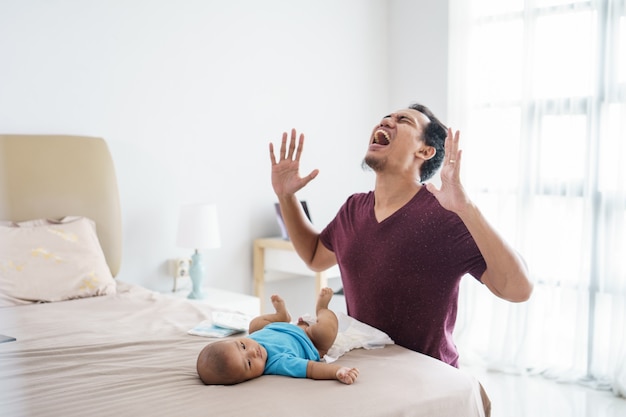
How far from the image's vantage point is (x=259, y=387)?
137 cm

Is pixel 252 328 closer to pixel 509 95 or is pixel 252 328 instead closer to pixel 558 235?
pixel 558 235

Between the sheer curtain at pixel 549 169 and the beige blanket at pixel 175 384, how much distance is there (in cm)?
195

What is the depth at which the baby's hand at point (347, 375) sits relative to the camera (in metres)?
1.40

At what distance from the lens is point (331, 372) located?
1.42 m

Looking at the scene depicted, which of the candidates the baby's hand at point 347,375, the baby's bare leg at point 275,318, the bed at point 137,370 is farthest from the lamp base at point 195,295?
the baby's hand at point 347,375

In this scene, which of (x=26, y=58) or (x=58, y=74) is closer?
(x=26, y=58)

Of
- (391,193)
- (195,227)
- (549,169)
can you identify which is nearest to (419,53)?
(549,169)

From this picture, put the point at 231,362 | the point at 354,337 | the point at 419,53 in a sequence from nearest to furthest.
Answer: the point at 231,362, the point at 354,337, the point at 419,53

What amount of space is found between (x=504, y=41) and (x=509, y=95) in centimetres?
29

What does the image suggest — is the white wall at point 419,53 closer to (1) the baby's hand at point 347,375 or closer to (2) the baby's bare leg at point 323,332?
(2) the baby's bare leg at point 323,332

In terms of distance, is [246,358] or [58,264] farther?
[58,264]

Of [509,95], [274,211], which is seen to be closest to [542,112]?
[509,95]

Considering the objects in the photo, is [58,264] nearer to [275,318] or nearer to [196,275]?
[196,275]

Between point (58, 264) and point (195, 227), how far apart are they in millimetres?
743
